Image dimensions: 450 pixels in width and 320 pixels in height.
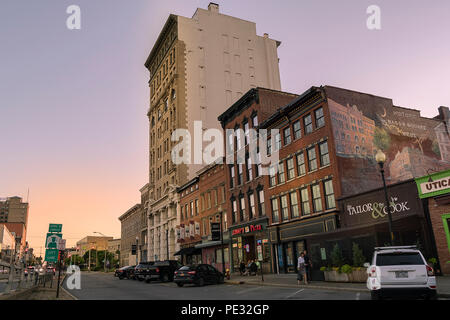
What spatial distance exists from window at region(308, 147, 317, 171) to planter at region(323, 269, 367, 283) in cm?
989

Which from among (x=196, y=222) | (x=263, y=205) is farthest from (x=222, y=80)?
(x=263, y=205)

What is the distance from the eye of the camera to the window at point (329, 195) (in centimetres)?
2750

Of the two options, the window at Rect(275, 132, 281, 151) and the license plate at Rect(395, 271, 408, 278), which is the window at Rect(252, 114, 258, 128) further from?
the license plate at Rect(395, 271, 408, 278)

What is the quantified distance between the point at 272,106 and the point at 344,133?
1097 centimetres

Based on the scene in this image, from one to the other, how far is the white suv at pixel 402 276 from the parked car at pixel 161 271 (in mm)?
22042

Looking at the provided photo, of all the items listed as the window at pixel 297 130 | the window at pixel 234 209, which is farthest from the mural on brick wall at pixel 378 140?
the window at pixel 234 209

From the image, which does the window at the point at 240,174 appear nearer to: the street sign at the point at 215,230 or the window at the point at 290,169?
the street sign at the point at 215,230

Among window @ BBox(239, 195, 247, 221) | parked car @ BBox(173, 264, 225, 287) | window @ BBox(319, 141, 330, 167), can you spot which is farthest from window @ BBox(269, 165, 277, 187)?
parked car @ BBox(173, 264, 225, 287)

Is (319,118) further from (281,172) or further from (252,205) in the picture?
(252,205)

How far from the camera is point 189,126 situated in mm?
60094

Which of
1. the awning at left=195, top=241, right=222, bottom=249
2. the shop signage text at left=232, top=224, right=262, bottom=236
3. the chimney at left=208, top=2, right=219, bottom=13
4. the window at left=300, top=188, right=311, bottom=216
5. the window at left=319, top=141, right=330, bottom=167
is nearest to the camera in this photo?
the window at left=319, top=141, right=330, bottom=167

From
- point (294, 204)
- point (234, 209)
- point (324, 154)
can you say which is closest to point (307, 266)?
point (324, 154)

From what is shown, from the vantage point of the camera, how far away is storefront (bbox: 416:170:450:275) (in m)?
19.9

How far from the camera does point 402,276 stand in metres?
11.1
